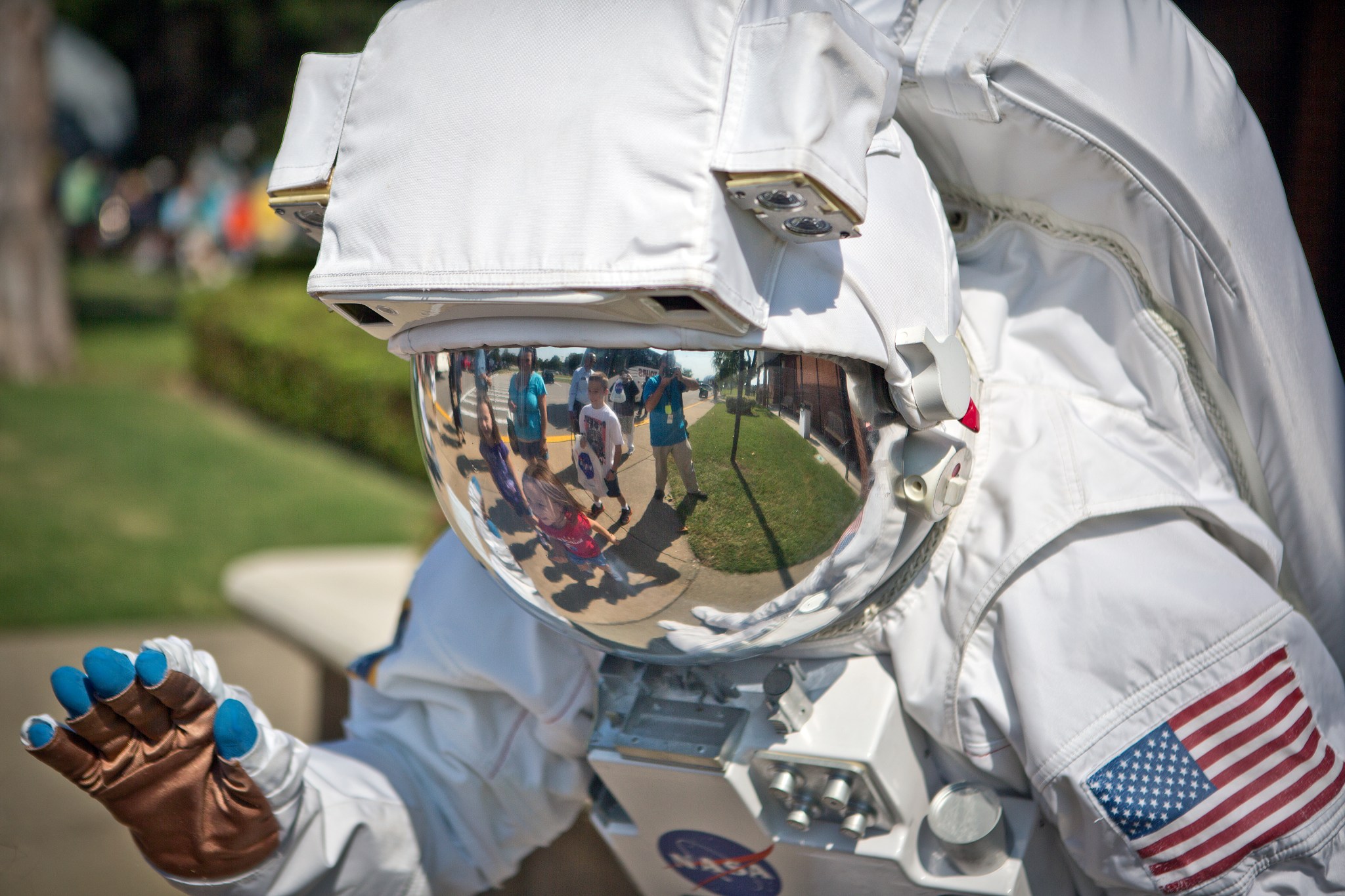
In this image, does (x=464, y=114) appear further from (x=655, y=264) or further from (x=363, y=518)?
(x=363, y=518)

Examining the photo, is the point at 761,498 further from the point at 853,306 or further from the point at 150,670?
the point at 150,670

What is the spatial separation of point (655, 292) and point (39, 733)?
33.8 inches

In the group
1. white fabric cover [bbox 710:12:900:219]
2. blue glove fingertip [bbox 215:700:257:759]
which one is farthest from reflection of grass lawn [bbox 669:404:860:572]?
blue glove fingertip [bbox 215:700:257:759]

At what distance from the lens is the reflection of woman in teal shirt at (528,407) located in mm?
1102

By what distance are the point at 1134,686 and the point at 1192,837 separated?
0.16 m

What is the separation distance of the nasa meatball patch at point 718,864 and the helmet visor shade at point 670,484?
0.29 m

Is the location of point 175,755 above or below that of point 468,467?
below

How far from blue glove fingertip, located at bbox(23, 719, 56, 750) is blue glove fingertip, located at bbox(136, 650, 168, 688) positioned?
101 mm

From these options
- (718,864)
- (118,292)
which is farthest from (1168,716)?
(118,292)

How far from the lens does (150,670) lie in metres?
1.28

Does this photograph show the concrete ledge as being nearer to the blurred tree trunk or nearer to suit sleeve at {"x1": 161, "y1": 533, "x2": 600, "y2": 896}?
suit sleeve at {"x1": 161, "y1": 533, "x2": 600, "y2": 896}

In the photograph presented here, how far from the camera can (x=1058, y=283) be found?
4.52 feet

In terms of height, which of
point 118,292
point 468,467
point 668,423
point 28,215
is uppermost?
point 668,423

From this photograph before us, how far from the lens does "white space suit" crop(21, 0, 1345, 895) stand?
46.5 inches
